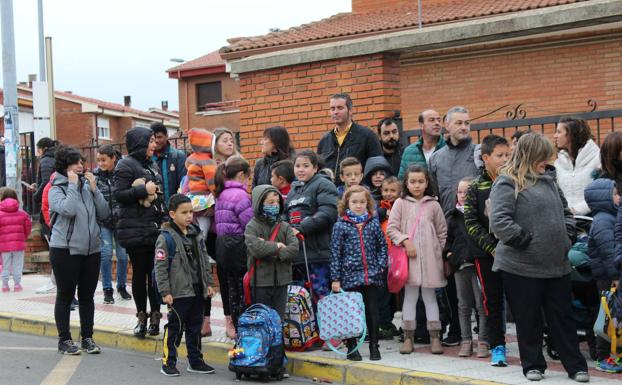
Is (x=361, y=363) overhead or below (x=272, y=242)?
below

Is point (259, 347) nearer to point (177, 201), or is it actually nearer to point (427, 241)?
point (177, 201)

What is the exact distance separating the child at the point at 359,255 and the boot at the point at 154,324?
2300 mm

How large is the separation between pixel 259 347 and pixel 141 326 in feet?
7.30

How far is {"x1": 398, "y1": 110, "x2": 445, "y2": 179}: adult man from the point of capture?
29.1 ft

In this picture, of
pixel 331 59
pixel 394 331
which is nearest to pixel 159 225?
pixel 394 331

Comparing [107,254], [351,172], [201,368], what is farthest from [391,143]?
[107,254]

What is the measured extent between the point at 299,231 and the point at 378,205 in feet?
2.98

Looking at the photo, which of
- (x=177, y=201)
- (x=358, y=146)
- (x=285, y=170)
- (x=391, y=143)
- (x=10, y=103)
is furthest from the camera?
(x=10, y=103)

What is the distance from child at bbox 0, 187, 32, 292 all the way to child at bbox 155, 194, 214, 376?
6.08 m

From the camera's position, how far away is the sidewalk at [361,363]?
707 cm

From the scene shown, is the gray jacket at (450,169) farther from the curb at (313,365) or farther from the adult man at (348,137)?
the curb at (313,365)

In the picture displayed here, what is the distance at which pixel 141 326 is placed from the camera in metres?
9.52

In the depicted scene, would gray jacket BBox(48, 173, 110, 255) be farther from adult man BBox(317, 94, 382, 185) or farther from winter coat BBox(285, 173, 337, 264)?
adult man BBox(317, 94, 382, 185)

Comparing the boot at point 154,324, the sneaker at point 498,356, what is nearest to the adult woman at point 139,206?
the boot at point 154,324
